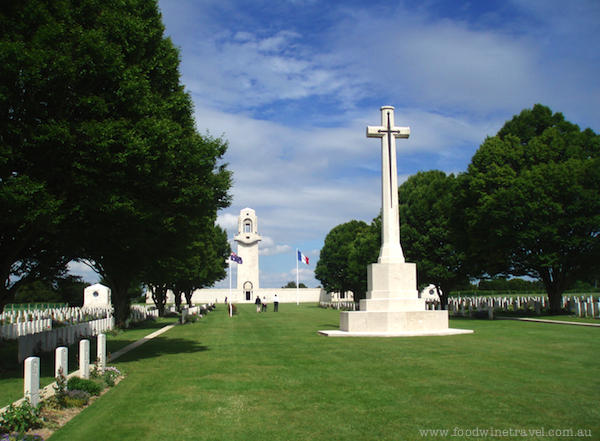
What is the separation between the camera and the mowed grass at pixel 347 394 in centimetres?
589

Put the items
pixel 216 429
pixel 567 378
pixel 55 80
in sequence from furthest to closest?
pixel 55 80 → pixel 567 378 → pixel 216 429

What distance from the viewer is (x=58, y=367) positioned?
26.5 feet

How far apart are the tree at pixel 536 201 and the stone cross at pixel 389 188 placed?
917cm

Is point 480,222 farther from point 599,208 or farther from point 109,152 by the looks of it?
point 109,152

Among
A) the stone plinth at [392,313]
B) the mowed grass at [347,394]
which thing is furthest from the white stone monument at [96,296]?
the mowed grass at [347,394]

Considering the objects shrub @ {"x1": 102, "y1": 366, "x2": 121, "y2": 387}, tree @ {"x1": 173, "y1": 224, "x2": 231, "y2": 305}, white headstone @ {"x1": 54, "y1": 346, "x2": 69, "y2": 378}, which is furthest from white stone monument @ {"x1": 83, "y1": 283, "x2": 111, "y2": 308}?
white headstone @ {"x1": 54, "y1": 346, "x2": 69, "y2": 378}

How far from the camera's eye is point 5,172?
33.5ft

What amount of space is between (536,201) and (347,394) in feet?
70.3

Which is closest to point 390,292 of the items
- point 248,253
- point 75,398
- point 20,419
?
point 75,398

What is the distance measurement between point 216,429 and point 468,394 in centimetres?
385

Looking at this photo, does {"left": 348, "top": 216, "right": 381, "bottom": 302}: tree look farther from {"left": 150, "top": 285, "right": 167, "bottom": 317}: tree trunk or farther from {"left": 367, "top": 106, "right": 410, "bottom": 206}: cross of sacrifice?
{"left": 367, "top": 106, "right": 410, "bottom": 206}: cross of sacrifice

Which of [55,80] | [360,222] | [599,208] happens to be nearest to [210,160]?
[55,80]

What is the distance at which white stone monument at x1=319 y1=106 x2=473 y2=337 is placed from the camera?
57.0ft

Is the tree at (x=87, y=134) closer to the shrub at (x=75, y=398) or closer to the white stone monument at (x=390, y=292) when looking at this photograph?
the shrub at (x=75, y=398)
